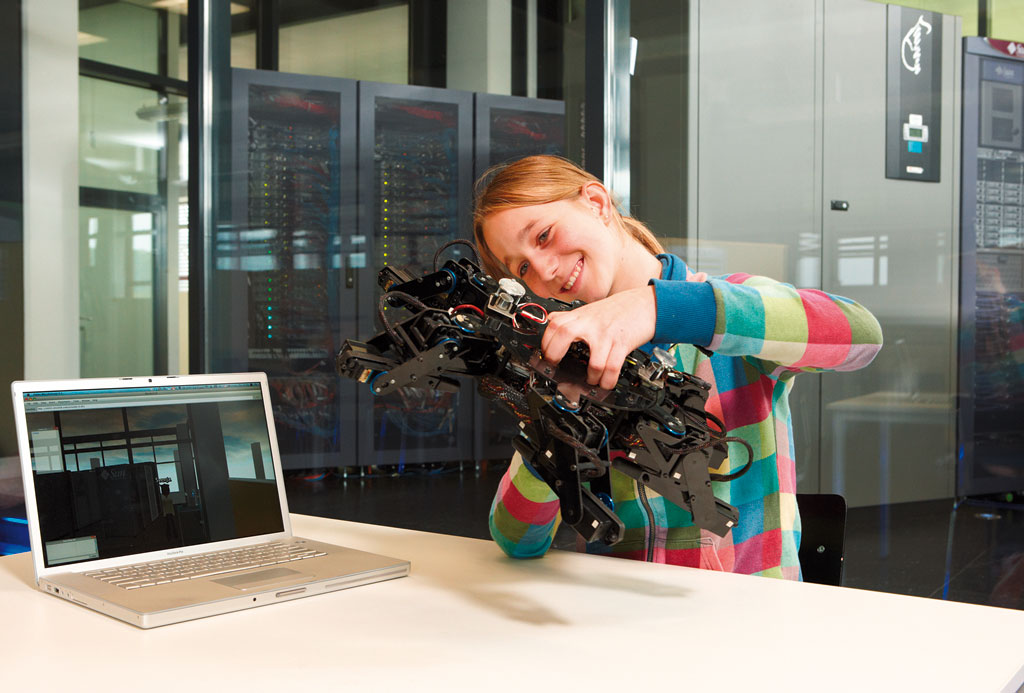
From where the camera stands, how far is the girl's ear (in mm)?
1165

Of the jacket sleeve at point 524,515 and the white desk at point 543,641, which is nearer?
the white desk at point 543,641

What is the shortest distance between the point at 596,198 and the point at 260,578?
64 centimetres

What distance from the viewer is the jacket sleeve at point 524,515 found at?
1.02m

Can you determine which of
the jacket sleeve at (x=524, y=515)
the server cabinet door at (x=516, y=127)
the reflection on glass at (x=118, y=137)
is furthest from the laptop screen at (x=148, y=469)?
the reflection on glass at (x=118, y=137)

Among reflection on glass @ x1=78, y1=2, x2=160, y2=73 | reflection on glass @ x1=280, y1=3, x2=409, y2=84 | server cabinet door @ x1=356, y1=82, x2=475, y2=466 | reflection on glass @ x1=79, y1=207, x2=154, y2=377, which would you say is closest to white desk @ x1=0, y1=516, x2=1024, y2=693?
reflection on glass @ x1=280, y1=3, x2=409, y2=84

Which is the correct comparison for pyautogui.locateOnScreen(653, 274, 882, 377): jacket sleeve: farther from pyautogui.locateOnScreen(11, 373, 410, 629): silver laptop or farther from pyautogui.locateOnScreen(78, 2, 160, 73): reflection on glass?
pyautogui.locateOnScreen(78, 2, 160, 73): reflection on glass

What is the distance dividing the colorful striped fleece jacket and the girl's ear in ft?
0.41

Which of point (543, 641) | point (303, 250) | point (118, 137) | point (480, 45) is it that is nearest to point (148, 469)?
point (543, 641)

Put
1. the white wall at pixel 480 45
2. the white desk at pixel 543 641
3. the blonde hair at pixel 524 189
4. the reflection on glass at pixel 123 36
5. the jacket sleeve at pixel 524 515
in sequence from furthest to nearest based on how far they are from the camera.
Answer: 1. the reflection on glass at pixel 123 36
2. the white wall at pixel 480 45
3. the blonde hair at pixel 524 189
4. the jacket sleeve at pixel 524 515
5. the white desk at pixel 543 641

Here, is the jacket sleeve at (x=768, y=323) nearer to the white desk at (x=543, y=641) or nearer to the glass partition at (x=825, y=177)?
the white desk at (x=543, y=641)

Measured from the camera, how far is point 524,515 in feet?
3.35

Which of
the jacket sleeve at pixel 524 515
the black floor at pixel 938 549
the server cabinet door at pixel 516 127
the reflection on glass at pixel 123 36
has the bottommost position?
the black floor at pixel 938 549

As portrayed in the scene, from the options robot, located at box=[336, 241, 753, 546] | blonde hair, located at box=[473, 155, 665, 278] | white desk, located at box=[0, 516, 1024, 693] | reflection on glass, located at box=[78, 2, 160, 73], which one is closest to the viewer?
white desk, located at box=[0, 516, 1024, 693]

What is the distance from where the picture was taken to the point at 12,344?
3.54 m
